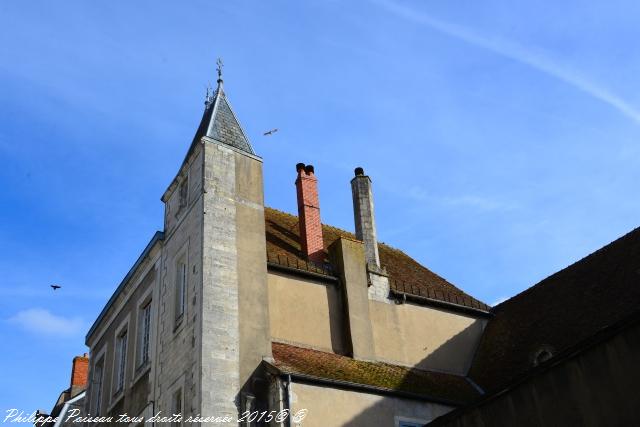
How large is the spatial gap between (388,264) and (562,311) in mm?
4805

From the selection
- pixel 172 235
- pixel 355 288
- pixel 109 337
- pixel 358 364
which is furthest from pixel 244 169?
pixel 109 337

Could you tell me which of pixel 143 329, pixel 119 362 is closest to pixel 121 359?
pixel 119 362

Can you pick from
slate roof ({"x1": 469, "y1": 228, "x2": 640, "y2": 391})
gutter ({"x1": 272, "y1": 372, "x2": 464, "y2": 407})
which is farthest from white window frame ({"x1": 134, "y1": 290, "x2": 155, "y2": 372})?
slate roof ({"x1": 469, "y1": 228, "x2": 640, "y2": 391})

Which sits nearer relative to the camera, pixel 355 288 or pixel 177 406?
pixel 177 406

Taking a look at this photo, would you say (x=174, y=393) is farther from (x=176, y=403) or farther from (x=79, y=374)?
(x=79, y=374)

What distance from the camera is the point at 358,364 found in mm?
18141

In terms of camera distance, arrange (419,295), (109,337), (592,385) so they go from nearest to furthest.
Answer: (592,385) → (419,295) → (109,337)

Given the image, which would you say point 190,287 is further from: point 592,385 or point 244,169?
point 592,385

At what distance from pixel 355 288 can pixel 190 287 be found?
4148mm

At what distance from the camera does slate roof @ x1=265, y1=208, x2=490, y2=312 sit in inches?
765

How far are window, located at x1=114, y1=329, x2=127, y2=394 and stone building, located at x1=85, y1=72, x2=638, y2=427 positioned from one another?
52mm

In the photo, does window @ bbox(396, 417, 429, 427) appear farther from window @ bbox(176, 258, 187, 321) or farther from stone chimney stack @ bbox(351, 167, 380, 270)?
window @ bbox(176, 258, 187, 321)

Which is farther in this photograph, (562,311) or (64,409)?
(64,409)

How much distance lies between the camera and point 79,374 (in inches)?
Answer: 1098
